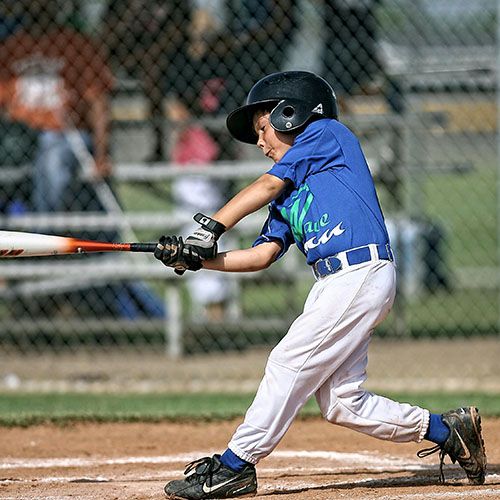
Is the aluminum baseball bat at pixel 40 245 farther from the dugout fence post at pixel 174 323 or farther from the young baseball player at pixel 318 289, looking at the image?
the dugout fence post at pixel 174 323

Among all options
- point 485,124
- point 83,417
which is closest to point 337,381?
point 83,417

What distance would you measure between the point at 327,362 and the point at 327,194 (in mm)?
586

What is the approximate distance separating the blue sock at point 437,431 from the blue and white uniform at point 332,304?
0.03m

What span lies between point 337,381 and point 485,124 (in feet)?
30.2

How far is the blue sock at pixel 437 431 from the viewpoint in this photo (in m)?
3.89

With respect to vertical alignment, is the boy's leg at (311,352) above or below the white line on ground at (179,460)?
above

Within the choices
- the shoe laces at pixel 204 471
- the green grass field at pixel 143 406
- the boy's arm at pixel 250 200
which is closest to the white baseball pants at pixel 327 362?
the shoe laces at pixel 204 471

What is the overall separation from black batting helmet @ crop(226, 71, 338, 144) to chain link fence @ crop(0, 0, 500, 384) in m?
3.34

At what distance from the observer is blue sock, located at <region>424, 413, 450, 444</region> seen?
389 cm

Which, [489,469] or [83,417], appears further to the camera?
[83,417]

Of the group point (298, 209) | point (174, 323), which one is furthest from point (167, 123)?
point (298, 209)

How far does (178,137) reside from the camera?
8.73 meters

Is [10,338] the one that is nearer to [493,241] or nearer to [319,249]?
[319,249]

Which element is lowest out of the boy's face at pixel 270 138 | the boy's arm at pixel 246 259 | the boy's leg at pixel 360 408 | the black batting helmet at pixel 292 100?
the boy's leg at pixel 360 408
